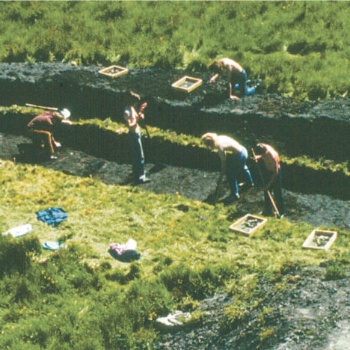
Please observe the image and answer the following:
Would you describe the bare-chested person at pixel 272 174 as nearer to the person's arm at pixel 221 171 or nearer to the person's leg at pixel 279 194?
the person's leg at pixel 279 194

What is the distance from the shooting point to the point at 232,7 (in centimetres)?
2103

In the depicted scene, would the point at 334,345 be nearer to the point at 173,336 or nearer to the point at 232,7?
the point at 173,336

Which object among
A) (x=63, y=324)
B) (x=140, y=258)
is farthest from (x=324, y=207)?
(x=63, y=324)

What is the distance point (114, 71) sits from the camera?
1845cm

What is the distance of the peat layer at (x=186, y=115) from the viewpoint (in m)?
14.1

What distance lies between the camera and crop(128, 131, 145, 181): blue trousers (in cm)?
1391

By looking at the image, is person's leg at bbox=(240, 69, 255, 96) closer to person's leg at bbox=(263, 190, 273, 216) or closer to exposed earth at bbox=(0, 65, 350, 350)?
exposed earth at bbox=(0, 65, 350, 350)

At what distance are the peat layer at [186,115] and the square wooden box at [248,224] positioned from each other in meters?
1.76

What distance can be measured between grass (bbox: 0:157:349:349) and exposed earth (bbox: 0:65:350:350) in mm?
281

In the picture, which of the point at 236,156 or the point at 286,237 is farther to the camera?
the point at 236,156

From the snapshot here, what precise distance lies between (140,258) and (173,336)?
235 cm

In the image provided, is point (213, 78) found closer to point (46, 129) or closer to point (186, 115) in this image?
point (186, 115)

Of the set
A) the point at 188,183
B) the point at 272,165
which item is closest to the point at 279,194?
the point at 272,165

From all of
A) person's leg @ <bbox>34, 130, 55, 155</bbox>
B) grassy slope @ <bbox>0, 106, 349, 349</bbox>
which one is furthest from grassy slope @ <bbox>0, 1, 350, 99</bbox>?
grassy slope @ <bbox>0, 106, 349, 349</bbox>
